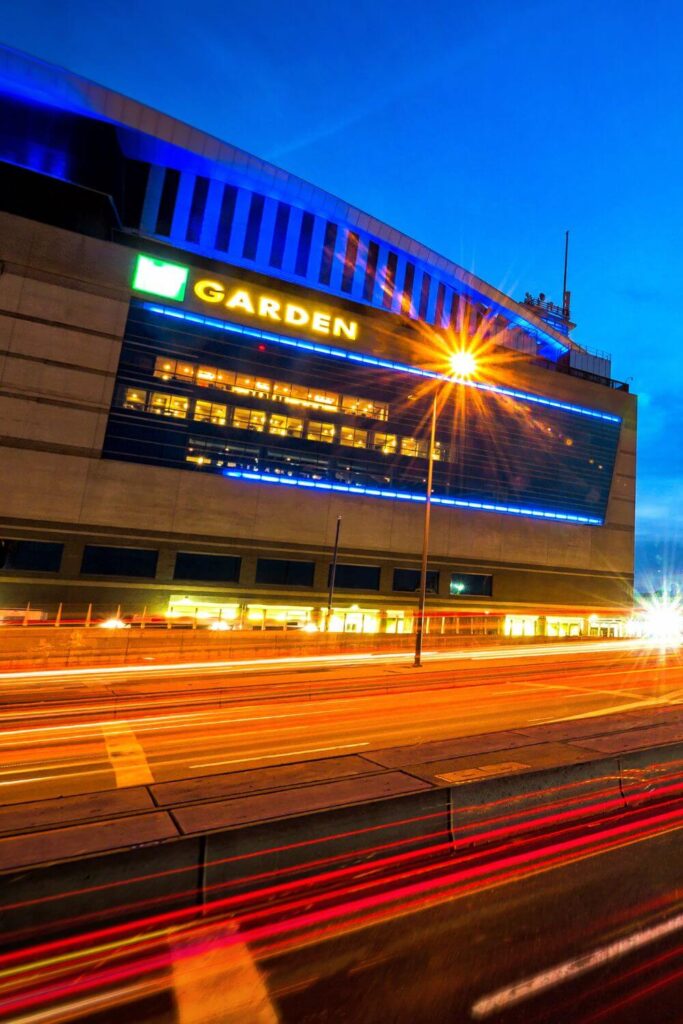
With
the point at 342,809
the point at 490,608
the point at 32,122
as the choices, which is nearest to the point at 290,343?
the point at 32,122

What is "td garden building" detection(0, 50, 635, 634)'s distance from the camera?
3491 centimetres

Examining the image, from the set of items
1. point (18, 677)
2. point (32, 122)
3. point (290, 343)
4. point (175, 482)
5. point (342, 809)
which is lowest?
point (18, 677)

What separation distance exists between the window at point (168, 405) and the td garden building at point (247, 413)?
0.35ft

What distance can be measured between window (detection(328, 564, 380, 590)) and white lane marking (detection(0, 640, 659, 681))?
41.3 feet

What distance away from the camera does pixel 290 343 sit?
137 feet

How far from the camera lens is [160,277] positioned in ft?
125

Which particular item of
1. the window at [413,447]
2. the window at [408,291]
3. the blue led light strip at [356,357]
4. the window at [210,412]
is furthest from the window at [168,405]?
the window at [408,291]

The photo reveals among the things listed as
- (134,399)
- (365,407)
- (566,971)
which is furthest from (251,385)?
(566,971)

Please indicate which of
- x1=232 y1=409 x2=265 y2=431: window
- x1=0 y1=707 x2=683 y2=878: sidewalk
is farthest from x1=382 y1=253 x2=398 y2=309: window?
x1=0 y1=707 x2=683 y2=878: sidewalk

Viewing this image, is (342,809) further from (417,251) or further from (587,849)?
(417,251)

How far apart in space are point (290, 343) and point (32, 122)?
24752mm

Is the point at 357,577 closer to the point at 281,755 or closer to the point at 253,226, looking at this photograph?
the point at 281,755

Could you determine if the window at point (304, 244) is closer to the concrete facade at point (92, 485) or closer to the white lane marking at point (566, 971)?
the concrete facade at point (92, 485)

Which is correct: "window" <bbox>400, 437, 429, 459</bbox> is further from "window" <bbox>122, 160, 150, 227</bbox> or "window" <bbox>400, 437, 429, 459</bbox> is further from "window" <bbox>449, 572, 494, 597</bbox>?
"window" <bbox>122, 160, 150, 227</bbox>
